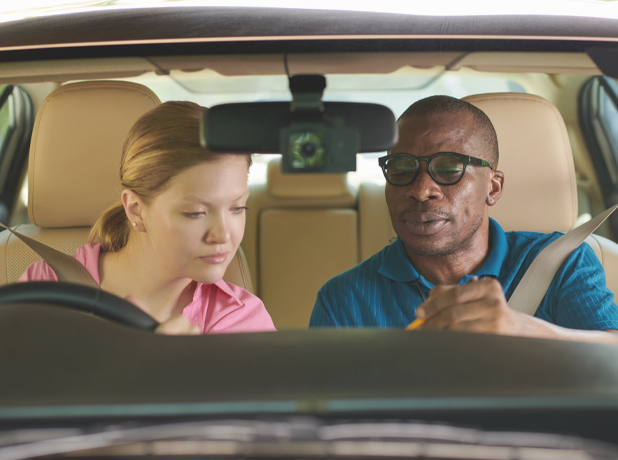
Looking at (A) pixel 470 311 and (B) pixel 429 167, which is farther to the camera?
(B) pixel 429 167

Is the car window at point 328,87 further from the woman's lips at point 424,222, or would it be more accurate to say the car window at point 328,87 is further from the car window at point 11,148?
the car window at point 11,148

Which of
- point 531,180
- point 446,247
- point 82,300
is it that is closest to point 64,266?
Answer: point 82,300

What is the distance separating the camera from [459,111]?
4.08 ft

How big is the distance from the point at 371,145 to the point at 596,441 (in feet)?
1.49

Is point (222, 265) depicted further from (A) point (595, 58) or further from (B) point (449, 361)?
(A) point (595, 58)

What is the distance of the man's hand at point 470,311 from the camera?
2.43ft

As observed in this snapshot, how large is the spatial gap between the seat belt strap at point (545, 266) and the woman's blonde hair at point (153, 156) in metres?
0.66

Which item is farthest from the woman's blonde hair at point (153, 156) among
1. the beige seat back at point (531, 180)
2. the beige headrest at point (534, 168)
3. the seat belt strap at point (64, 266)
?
the beige headrest at point (534, 168)

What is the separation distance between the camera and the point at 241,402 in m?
0.55

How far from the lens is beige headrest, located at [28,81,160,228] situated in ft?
4.07

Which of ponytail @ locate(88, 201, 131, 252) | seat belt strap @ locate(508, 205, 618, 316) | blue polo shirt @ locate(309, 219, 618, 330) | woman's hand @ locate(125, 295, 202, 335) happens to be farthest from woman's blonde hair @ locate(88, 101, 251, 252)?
seat belt strap @ locate(508, 205, 618, 316)

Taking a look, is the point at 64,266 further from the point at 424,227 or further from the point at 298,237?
the point at 424,227

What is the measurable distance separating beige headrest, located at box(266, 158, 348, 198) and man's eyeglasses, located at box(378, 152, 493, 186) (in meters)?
0.11

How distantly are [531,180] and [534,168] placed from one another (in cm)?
3
